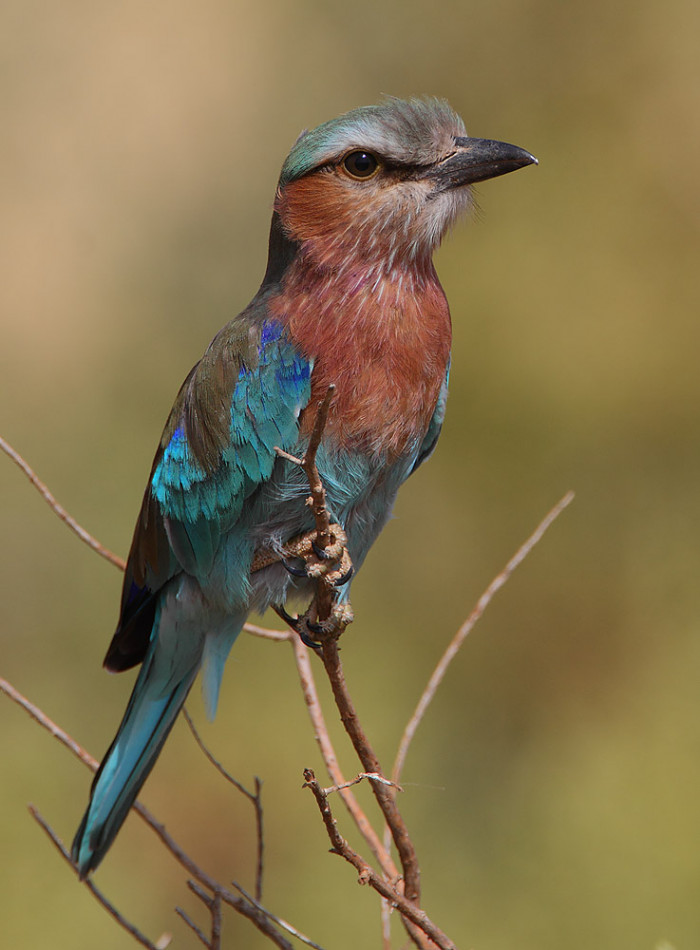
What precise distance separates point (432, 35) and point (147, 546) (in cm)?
343

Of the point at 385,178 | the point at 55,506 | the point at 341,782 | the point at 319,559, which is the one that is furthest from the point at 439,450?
the point at 341,782

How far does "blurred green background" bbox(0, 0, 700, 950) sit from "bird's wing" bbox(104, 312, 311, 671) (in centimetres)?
167

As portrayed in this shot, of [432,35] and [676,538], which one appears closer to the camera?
[676,538]

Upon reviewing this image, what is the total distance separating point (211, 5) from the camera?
19.1ft

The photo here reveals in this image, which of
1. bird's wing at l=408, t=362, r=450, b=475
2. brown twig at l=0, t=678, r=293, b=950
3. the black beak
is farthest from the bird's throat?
brown twig at l=0, t=678, r=293, b=950

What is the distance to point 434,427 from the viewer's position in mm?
2621

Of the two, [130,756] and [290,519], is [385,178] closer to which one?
[290,519]

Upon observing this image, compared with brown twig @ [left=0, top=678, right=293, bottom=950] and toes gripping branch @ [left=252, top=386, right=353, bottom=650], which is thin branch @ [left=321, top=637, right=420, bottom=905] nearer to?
toes gripping branch @ [left=252, top=386, right=353, bottom=650]

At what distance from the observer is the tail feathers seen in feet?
8.79

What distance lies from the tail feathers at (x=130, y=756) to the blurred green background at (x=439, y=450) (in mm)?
1282

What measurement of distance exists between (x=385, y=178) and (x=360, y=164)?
0.21 ft

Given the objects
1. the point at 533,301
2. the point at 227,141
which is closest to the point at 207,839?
the point at 533,301

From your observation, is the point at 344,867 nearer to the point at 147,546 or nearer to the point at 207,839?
the point at 207,839

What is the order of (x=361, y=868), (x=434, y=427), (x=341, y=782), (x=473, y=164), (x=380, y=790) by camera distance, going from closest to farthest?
(x=361, y=868) → (x=380, y=790) → (x=341, y=782) → (x=473, y=164) → (x=434, y=427)
